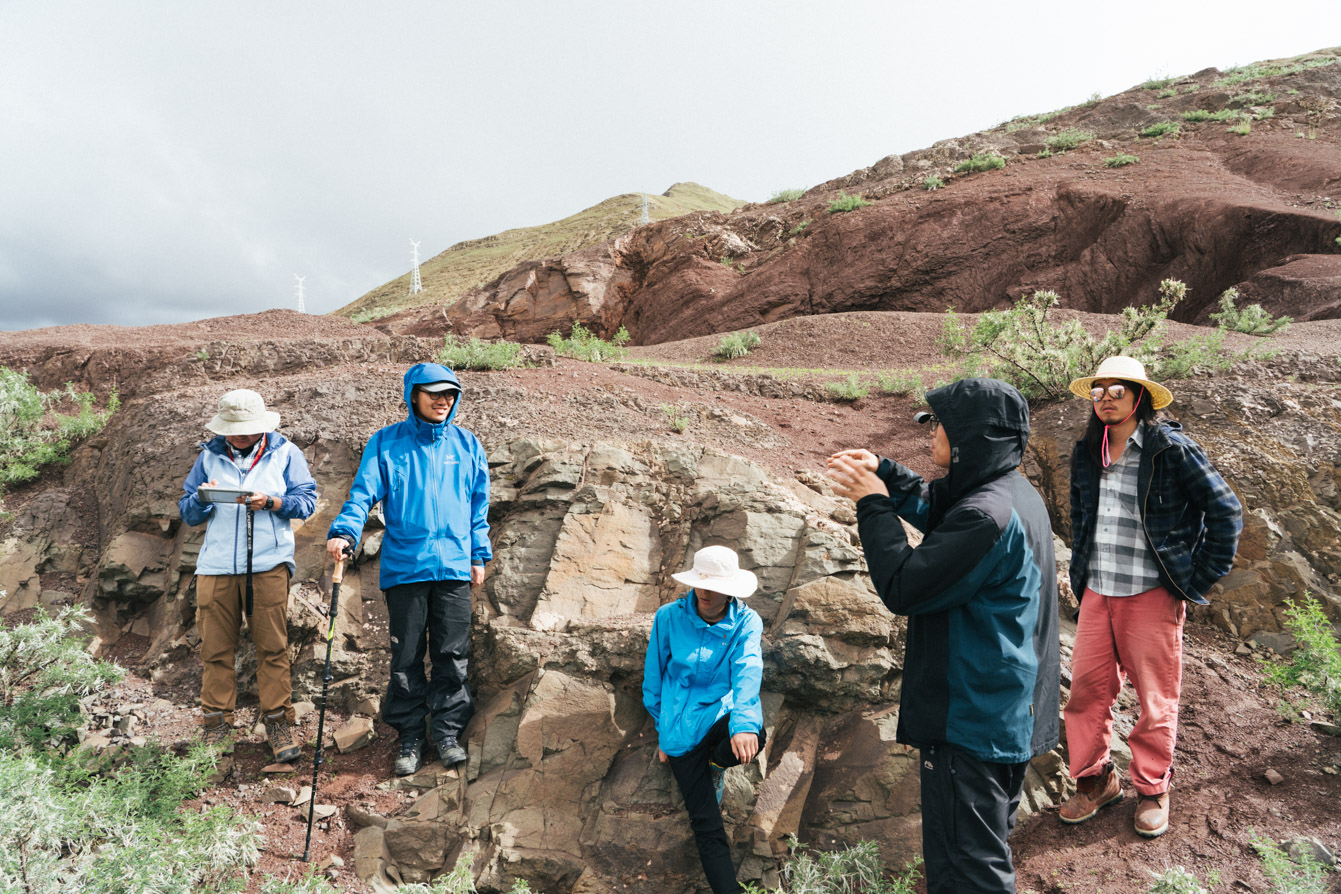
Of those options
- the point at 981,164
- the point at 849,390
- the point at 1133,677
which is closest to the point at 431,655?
the point at 1133,677

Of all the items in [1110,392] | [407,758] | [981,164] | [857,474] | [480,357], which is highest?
[981,164]

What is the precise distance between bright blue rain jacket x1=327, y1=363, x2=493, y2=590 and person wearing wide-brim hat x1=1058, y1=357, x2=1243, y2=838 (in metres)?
3.29

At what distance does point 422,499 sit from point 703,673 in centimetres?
188

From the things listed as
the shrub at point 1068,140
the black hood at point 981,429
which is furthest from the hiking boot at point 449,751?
the shrub at point 1068,140

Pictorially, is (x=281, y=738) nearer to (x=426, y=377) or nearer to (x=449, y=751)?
(x=449, y=751)

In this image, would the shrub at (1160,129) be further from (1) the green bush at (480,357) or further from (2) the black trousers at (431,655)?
(2) the black trousers at (431,655)

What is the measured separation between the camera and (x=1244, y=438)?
561 cm

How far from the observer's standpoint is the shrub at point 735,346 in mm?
14125

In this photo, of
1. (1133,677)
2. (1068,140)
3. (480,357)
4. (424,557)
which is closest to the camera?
(1133,677)

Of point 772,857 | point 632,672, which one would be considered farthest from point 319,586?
point 772,857

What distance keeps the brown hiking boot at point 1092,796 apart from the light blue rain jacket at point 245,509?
14.9 ft

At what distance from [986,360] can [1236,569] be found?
4.71 metres

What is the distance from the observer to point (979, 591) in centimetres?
245

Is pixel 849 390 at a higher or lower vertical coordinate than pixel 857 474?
higher
